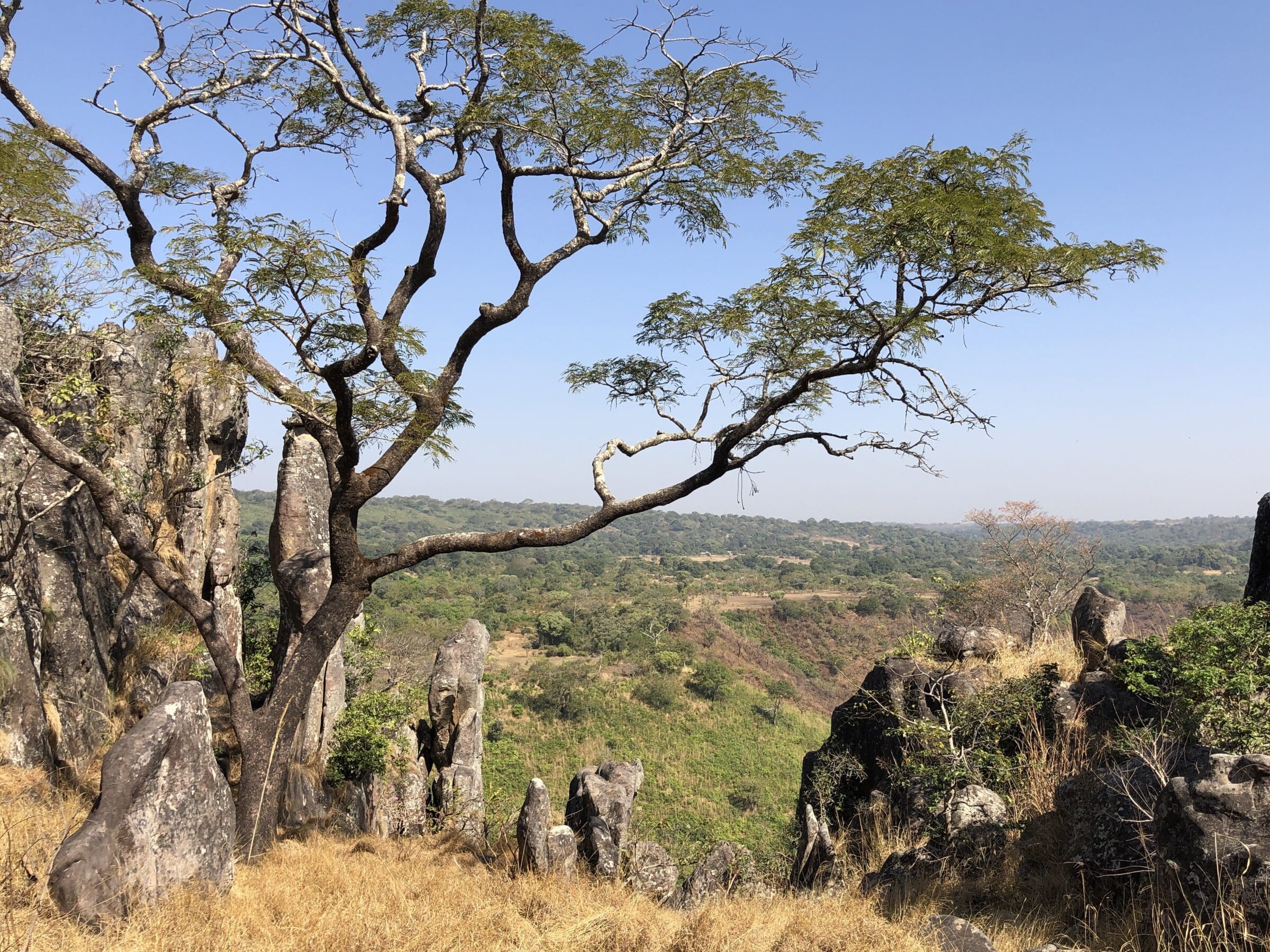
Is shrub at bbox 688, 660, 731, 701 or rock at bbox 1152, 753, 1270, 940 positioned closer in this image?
rock at bbox 1152, 753, 1270, 940

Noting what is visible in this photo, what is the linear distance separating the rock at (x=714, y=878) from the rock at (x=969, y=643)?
491 cm

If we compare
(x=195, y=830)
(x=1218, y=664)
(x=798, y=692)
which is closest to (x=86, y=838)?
(x=195, y=830)

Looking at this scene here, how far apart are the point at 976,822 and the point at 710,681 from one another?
38.3 m

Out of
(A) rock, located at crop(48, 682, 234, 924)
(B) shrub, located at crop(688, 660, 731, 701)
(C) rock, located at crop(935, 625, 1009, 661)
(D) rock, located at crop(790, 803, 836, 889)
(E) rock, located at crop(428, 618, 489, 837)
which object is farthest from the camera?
(B) shrub, located at crop(688, 660, 731, 701)

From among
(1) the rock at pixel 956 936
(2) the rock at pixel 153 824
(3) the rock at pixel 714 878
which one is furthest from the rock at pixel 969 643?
(2) the rock at pixel 153 824

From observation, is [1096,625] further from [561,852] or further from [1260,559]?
[561,852]

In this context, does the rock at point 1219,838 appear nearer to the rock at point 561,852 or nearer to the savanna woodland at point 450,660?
the savanna woodland at point 450,660

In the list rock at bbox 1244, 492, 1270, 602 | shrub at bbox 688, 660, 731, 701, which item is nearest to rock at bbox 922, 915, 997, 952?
rock at bbox 1244, 492, 1270, 602

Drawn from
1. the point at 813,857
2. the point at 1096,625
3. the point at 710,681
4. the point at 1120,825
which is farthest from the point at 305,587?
the point at 710,681

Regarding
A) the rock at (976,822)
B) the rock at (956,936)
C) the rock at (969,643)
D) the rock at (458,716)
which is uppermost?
the rock at (969,643)

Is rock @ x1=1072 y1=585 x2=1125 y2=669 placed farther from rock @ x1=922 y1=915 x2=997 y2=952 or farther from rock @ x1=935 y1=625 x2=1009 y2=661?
rock @ x1=922 y1=915 x2=997 y2=952

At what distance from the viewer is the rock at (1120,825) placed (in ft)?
16.1

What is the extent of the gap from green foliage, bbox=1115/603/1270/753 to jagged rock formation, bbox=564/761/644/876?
16.7 feet

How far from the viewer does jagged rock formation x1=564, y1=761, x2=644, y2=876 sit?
23.7 feet
